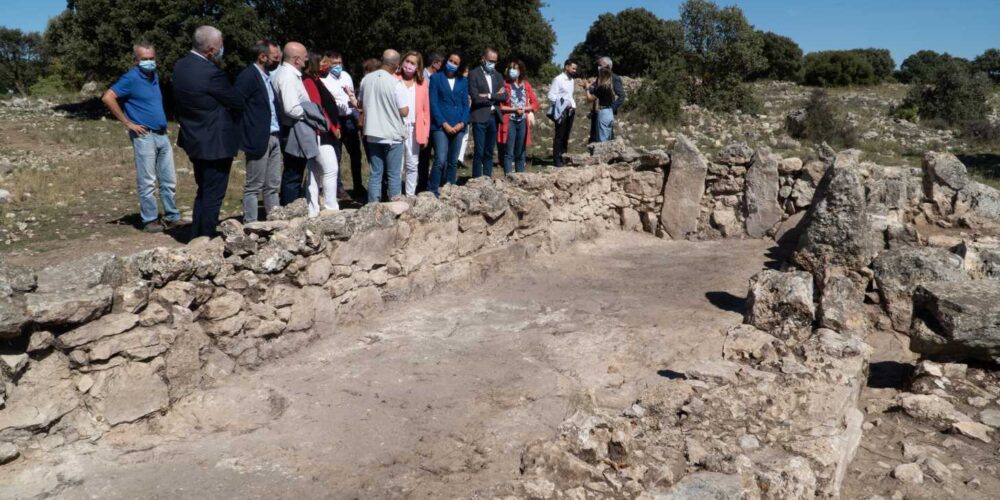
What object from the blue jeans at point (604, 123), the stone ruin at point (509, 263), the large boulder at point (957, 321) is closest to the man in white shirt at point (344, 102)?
the stone ruin at point (509, 263)

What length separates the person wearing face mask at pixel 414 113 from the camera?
7.91 meters

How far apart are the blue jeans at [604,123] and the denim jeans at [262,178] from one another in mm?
5850

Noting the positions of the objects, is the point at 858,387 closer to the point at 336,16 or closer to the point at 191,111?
the point at 191,111

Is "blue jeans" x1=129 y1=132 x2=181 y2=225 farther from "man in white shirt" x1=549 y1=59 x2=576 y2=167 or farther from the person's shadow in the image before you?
"man in white shirt" x1=549 y1=59 x2=576 y2=167

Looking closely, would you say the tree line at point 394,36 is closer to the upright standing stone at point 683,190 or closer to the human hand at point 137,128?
the upright standing stone at point 683,190

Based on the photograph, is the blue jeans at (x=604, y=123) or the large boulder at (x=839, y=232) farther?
the blue jeans at (x=604, y=123)

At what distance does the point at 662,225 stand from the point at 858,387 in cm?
512

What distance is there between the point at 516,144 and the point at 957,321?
6.33 meters

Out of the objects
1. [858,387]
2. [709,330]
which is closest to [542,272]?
[709,330]

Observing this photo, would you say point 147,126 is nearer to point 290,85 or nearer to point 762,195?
point 290,85

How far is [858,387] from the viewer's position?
4.94 metres

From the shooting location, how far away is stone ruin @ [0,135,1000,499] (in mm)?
3719

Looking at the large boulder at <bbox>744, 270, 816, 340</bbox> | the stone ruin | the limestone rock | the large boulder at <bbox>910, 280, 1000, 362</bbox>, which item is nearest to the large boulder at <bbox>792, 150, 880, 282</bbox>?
the stone ruin

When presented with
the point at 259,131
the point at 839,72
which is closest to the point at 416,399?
the point at 259,131
